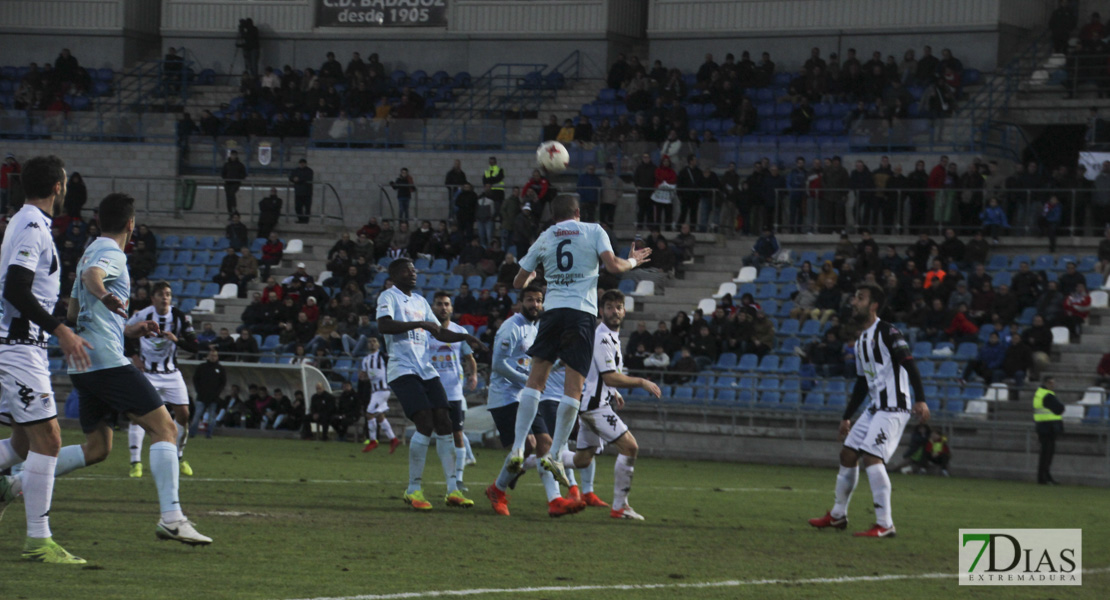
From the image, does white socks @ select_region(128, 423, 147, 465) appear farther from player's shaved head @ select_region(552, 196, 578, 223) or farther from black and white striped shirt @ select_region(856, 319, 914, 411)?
black and white striped shirt @ select_region(856, 319, 914, 411)

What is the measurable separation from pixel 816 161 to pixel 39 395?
2476 centimetres

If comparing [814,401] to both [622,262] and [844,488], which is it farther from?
[622,262]

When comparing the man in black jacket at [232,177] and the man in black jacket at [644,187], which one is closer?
the man in black jacket at [644,187]

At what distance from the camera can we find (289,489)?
560 inches

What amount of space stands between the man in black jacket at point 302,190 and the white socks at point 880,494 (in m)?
25.4

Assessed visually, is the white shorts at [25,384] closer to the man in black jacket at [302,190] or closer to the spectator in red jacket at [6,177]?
the man in black jacket at [302,190]

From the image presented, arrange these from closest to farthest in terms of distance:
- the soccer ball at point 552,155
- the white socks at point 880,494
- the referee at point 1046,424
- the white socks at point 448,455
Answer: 1. the white socks at point 880,494
2. the white socks at point 448,455
3. the soccer ball at point 552,155
4. the referee at point 1046,424

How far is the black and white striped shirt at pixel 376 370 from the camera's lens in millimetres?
24781

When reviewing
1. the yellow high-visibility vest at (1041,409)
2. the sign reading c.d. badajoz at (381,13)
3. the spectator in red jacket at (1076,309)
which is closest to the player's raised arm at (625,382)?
the yellow high-visibility vest at (1041,409)

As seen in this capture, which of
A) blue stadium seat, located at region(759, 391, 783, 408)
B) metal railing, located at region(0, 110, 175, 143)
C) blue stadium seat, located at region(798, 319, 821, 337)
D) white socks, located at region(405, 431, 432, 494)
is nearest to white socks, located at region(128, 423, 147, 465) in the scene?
white socks, located at region(405, 431, 432, 494)

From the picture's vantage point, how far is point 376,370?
2467cm

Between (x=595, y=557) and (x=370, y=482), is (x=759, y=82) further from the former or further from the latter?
(x=595, y=557)

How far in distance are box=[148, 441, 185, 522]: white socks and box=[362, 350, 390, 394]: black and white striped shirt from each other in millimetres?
15755

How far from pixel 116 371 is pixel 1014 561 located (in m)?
5.84
